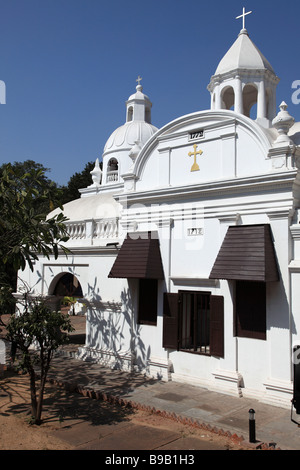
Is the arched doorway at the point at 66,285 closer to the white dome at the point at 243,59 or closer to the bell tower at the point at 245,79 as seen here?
the bell tower at the point at 245,79

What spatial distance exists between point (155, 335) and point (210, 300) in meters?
2.30

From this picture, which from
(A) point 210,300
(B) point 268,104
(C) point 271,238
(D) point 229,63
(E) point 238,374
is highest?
(D) point 229,63

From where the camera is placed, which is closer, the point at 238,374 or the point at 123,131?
the point at 238,374

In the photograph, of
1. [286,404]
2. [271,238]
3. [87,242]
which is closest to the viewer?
[286,404]

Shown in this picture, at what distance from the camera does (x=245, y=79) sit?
13.3 metres

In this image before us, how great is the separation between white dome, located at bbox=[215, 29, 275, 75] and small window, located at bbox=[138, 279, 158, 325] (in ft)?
24.7

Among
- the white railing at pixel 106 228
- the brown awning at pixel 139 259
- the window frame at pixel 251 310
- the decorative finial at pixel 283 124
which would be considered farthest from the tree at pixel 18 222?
the decorative finial at pixel 283 124

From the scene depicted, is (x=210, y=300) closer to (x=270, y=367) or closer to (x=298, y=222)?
(x=270, y=367)

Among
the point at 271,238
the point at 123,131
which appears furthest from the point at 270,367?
the point at 123,131

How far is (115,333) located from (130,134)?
42.5ft

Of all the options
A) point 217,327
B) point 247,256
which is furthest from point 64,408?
point 247,256
